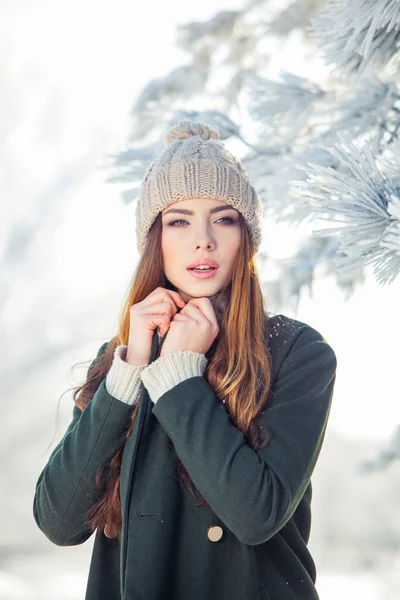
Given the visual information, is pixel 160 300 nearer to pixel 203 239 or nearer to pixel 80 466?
pixel 203 239

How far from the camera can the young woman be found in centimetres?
145

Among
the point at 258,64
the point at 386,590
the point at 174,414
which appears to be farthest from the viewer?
the point at 386,590

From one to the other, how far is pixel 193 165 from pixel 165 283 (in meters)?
0.30

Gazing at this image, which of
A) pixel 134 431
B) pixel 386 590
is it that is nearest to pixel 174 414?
pixel 134 431

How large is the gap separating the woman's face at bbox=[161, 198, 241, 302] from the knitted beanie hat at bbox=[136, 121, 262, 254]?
0.07 feet

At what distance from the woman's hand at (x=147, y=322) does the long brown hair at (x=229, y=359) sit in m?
0.11

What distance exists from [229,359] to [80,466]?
39 centimetres

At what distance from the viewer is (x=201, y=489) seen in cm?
144

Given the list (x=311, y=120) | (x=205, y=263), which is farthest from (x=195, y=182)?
(x=311, y=120)

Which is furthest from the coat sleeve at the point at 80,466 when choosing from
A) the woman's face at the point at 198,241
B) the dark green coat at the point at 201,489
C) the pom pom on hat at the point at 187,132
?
the pom pom on hat at the point at 187,132

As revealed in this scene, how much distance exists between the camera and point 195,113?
269cm

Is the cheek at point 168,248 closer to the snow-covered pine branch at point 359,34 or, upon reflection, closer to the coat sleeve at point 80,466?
the coat sleeve at point 80,466

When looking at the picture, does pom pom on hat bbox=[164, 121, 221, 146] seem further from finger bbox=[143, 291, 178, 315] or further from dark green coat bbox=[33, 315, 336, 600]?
dark green coat bbox=[33, 315, 336, 600]

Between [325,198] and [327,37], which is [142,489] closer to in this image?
[325,198]
